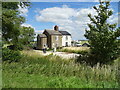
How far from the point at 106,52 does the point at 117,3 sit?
9.12 feet

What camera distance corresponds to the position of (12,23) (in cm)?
828

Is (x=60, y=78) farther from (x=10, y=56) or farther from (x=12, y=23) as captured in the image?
(x=12, y=23)

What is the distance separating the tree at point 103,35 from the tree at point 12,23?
4268 millimetres

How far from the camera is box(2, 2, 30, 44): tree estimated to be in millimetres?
7820

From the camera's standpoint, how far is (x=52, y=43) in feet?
86.7

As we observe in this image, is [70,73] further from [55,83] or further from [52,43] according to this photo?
[52,43]

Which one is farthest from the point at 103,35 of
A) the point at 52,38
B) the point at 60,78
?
the point at 52,38

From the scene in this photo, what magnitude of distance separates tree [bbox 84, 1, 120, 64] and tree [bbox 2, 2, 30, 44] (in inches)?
168

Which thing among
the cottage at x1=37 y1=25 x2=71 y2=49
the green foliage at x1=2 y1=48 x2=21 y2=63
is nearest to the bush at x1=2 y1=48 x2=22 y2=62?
the green foliage at x1=2 y1=48 x2=21 y2=63

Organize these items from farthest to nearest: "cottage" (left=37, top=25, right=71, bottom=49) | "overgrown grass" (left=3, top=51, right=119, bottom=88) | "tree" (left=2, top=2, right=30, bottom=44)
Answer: "cottage" (left=37, top=25, right=71, bottom=49) → "tree" (left=2, top=2, right=30, bottom=44) → "overgrown grass" (left=3, top=51, right=119, bottom=88)

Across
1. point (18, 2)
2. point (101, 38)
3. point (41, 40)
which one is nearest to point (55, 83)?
point (101, 38)

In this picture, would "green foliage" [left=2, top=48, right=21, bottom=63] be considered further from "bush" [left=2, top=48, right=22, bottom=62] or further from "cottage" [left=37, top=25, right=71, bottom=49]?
"cottage" [left=37, top=25, right=71, bottom=49]

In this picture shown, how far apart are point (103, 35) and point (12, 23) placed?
5.32 m

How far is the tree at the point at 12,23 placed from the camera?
25.7 feet
